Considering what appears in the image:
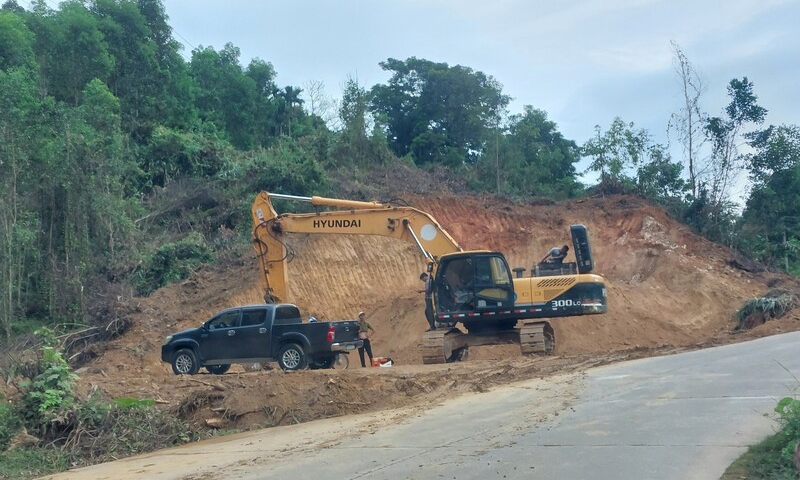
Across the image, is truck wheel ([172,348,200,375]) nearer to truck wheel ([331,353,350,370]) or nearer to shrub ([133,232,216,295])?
truck wheel ([331,353,350,370])

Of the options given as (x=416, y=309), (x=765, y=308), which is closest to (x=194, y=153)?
(x=416, y=309)

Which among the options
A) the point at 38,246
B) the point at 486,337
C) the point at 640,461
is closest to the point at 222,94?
the point at 38,246

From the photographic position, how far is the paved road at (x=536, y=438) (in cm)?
919

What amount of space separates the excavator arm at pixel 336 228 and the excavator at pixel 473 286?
3 cm

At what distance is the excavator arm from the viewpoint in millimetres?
23250

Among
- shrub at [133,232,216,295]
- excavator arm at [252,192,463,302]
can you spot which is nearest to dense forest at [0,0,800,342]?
shrub at [133,232,216,295]

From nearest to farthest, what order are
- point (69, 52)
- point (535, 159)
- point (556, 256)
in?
point (556, 256), point (69, 52), point (535, 159)

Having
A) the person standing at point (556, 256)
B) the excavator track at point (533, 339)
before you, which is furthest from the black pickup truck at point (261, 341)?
the person standing at point (556, 256)

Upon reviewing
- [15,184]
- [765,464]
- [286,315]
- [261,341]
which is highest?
[15,184]

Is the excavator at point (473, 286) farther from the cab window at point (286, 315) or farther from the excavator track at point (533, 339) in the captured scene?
the cab window at point (286, 315)

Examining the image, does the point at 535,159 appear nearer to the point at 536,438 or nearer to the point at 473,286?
the point at 473,286

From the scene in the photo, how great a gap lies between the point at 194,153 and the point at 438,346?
83.2 feet

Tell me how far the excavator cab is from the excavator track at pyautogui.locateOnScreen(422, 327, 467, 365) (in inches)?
23.4

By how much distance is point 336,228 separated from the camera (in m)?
23.7
